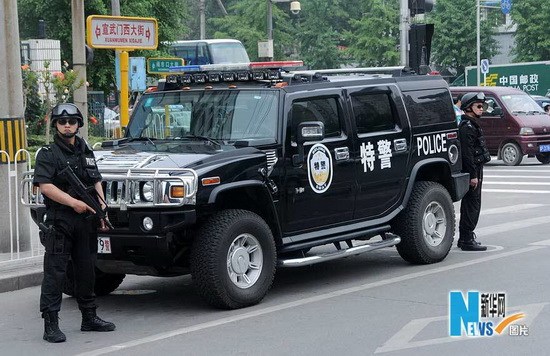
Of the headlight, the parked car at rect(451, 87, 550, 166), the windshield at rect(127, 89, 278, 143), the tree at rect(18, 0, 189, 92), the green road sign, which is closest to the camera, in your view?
the windshield at rect(127, 89, 278, 143)

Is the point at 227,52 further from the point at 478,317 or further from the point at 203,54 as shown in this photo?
the point at 478,317

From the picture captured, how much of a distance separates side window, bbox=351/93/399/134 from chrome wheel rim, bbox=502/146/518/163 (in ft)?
51.7

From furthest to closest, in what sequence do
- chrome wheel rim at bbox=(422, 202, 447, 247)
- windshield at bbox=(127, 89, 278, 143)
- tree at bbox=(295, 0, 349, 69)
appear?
tree at bbox=(295, 0, 349, 69) < chrome wheel rim at bbox=(422, 202, 447, 247) < windshield at bbox=(127, 89, 278, 143)

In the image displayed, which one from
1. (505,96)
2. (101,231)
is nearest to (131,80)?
(101,231)

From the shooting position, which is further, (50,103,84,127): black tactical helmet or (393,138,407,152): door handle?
(393,138,407,152): door handle

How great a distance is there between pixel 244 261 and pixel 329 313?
2.82 feet

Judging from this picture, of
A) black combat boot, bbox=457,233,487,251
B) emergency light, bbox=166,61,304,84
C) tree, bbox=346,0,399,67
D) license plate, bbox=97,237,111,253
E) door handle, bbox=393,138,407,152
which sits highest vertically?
tree, bbox=346,0,399,67

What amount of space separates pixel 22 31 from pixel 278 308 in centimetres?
3155

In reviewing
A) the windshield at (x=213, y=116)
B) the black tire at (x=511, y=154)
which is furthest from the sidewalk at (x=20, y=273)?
the black tire at (x=511, y=154)

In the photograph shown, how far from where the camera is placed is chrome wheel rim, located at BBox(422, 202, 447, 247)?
10930 mm

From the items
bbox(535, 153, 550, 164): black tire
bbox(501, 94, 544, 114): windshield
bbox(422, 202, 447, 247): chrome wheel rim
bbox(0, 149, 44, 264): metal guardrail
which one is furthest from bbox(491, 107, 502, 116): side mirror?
bbox(0, 149, 44, 264): metal guardrail

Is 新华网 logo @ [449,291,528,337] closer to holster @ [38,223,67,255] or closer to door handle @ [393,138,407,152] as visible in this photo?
door handle @ [393,138,407,152]

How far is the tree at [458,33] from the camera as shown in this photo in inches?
2386

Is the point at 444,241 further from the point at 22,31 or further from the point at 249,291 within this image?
the point at 22,31
